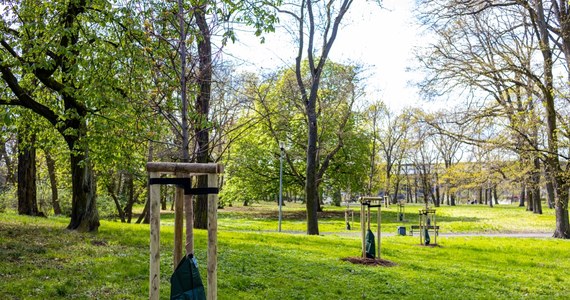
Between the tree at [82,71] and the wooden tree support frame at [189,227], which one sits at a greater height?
the tree at [82,71]

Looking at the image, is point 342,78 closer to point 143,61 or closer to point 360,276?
point 360,276

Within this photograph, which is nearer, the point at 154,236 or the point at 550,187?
the point at 154,236

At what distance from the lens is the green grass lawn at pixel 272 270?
7109 millimetres

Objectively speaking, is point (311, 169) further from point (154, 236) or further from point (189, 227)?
point (154, 236)

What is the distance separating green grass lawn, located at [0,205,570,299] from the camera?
7.11 m

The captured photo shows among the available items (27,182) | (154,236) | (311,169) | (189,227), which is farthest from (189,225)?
(27,182)

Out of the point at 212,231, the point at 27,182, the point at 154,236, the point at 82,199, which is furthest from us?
the point at 27,182

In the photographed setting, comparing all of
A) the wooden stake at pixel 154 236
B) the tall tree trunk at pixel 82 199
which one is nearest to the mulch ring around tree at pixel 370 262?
the wooden stake at pixel 154 236

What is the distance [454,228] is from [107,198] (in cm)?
1894

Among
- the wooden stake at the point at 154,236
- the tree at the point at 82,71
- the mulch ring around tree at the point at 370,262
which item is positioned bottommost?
the mulch ring around tree at the point at 370,262

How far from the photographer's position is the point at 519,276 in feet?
33.1

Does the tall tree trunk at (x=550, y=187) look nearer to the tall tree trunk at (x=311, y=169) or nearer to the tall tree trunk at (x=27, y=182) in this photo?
the tall tree trunk at (x=311, y=169)

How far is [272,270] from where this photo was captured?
29.5ft

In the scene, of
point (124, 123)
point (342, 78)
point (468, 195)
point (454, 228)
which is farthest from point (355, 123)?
point (468, 195)
